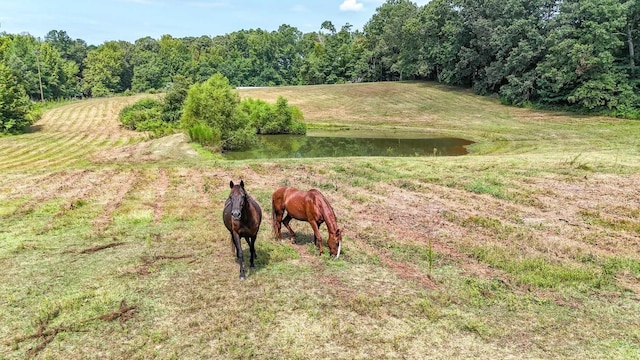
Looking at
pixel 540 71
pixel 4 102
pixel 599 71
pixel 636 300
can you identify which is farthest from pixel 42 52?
pixel 636 300

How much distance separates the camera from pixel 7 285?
9.23m

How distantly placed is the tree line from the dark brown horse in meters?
46.1

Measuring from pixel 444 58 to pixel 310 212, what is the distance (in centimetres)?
7130

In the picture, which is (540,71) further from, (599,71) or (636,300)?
(636,300)

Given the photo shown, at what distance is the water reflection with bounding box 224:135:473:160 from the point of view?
3619cm

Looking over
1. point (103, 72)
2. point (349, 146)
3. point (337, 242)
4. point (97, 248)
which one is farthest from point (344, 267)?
point (103, 72)

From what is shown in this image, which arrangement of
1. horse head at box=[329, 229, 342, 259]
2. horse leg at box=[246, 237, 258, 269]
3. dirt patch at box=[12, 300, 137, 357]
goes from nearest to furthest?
dirt patch at box=[12, 300, 137, 357] < horse leg at box=[246, 237, 258, 269] < horse head at box=[329, 229, 342, 259]

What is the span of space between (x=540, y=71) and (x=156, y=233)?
2207 inches

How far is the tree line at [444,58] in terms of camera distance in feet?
→ 153

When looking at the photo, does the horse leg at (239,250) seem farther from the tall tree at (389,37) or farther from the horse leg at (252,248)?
the tall tree at (389,37)

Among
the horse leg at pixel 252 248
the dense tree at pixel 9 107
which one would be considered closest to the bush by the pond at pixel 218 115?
the dense tree at pixel 9 107

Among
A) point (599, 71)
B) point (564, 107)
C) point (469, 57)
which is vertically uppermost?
point (469, 57)

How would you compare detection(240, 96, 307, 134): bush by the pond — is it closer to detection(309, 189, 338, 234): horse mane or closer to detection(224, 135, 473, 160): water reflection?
detection(224, 135, 473, 160): water reflection

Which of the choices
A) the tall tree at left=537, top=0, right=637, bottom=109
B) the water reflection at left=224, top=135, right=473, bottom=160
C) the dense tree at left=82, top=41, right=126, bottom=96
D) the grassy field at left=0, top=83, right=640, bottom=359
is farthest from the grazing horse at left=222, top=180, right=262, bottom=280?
the dense tree at left=82, top=41, right=126, bottom=96
